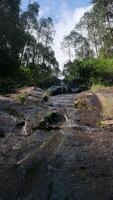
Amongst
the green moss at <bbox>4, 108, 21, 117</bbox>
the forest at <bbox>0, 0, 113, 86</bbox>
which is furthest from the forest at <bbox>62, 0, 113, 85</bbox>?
the green moss at <bbox>4, 108, 21, 117</bbox>

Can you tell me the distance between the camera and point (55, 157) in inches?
311

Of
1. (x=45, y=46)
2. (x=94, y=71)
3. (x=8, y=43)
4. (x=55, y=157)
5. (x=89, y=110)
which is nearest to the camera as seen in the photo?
(x=55, y=157)

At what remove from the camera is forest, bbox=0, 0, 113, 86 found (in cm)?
2709

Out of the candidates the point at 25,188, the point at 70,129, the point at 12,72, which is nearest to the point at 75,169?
the point at 25,188

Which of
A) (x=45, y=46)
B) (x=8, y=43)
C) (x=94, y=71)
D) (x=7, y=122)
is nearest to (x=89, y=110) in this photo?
(x=7, y=122)

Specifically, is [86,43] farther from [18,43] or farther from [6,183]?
[6,183]

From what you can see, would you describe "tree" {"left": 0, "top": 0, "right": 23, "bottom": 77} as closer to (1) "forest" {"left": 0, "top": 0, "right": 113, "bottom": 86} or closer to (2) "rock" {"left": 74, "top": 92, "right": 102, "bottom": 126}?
(1) "forest" {"left": 0, "top": 0, "right": 113, "bottom": 86}

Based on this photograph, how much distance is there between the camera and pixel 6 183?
22.9 ft

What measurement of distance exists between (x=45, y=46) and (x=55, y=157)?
53690mm

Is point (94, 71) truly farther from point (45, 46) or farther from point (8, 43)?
point (45, 46)

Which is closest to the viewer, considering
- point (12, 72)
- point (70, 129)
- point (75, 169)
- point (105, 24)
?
point (75, 169)

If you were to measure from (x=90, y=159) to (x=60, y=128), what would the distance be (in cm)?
298

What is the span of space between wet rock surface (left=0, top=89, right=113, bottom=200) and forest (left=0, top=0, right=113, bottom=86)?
12585mm

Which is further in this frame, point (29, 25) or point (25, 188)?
point (29, 25)
